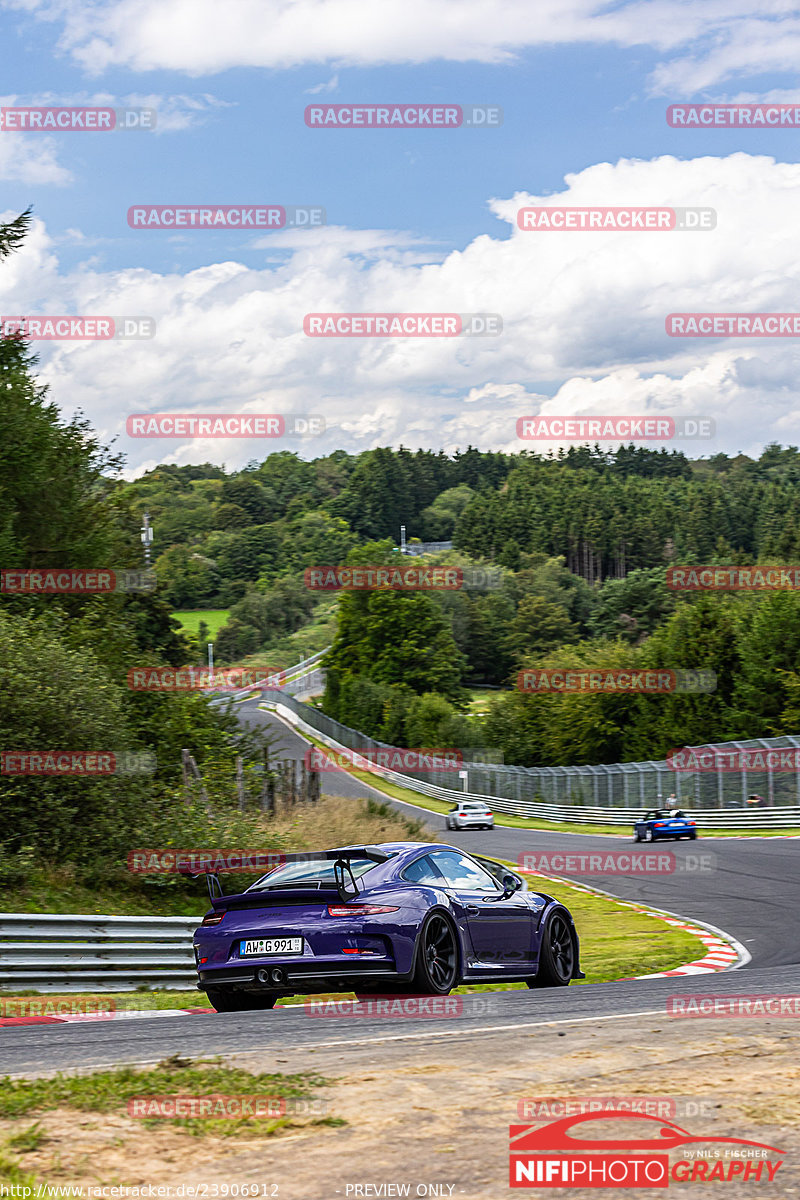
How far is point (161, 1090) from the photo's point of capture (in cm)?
540

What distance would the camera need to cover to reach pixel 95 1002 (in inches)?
437

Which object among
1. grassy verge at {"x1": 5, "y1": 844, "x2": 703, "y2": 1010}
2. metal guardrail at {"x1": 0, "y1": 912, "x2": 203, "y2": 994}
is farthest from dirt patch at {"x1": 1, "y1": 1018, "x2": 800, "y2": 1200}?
metal guardrail at {"x1": 0, "y1": 912, "x2": 203, "y2": 994}

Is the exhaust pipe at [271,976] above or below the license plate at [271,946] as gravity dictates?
below

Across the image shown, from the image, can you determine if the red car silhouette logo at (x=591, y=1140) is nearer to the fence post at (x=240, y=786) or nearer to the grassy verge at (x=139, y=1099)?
the grassy verge at (x=139, y=1099)

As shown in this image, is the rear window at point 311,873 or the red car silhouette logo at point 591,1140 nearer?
the red car silhouette logo at point 591,1140

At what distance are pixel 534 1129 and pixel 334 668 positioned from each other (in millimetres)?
111378

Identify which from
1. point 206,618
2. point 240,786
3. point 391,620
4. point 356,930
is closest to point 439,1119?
point 356,930

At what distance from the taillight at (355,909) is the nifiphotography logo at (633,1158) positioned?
13.7 feet

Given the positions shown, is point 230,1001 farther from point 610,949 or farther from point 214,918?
point 610,949

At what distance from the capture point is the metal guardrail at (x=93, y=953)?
1132 centimetres

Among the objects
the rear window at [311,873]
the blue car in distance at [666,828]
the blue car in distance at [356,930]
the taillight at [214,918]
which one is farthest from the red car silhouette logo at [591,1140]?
the blue car in distance at [666,828]

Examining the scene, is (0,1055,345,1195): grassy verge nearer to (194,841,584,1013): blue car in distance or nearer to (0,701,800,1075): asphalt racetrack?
(0,701,800,1075): asphalt racetrack

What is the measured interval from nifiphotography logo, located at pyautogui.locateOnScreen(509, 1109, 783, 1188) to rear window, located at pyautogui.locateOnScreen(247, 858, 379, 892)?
4596 millimetres

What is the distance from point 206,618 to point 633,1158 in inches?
5769
